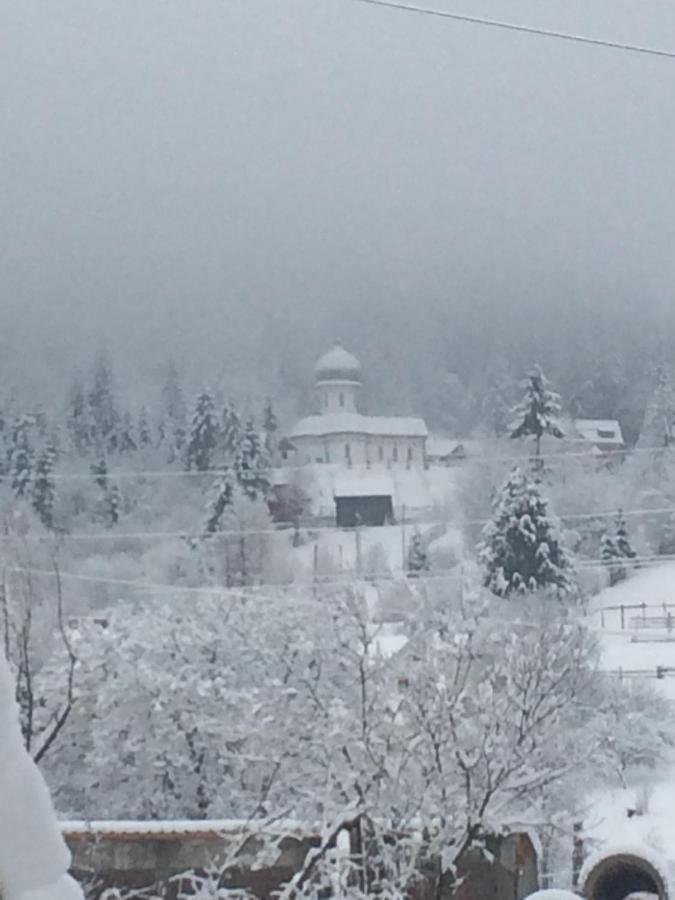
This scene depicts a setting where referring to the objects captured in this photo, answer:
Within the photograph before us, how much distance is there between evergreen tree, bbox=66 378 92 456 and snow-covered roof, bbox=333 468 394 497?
3.01 meters

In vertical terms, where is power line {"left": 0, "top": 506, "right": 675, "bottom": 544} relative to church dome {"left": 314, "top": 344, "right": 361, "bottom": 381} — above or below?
below

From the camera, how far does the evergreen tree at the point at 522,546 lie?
1025cm

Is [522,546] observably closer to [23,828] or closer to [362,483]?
[362,483]

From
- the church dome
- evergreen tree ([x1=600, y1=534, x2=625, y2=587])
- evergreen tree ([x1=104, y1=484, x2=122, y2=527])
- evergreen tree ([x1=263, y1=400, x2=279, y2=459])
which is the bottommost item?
evergreen tree ([x1=600, y1=534, x2=625, y2=587])

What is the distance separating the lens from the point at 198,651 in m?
5.82

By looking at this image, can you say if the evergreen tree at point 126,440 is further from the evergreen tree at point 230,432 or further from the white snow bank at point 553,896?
the white snow bank at point 553,896

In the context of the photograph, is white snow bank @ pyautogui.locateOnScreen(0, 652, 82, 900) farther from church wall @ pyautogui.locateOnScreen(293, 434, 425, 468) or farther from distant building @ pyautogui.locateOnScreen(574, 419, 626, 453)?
distant building @ pyautogui.locateOnScreen(574, 419, 626, 453)

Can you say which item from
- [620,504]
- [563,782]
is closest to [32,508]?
[620,504]

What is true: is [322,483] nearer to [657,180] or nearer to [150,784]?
[657,180]

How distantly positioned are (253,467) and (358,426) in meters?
2.13

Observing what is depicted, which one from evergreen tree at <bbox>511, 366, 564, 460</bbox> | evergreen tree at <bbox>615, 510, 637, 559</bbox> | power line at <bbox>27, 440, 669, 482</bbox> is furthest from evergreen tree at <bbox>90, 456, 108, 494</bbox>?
evergreen tree at <bbox>615, 510, 637, 559</bbox>

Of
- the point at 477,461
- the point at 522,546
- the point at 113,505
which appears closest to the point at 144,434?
the point at 113,505

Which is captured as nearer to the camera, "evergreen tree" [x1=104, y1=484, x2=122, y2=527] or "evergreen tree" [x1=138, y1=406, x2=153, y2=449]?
"evergreen tree" [x1=104, y1=484, x2=122, y2=527]

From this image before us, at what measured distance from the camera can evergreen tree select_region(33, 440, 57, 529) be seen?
37.7 feet
